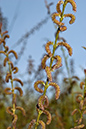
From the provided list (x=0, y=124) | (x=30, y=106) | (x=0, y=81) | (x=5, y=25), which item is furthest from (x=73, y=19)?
(x=0, y=124)

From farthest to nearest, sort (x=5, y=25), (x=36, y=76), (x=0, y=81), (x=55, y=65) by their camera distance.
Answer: (x=36, y=76) → (x=5, y=25) → (x=0, y=81) → (x=55, y=65)

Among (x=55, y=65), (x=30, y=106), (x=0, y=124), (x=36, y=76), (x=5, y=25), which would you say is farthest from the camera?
(x=0, y=124)

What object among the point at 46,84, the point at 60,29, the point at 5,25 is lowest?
the point at 46,84

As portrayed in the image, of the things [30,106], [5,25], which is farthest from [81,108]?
[30,106]

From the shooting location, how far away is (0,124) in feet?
11.8

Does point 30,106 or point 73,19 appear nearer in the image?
point 73,19

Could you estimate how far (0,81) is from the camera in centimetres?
226

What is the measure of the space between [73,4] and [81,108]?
38 centimetres

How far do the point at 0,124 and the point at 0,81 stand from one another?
1.50 metres

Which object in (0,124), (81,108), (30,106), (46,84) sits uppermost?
(46,84)

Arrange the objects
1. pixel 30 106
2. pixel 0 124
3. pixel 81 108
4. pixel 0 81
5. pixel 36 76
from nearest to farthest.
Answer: pixel 81 108
pixel 0 81
pixel 36 76
pixel 30 106
pixel 0 124

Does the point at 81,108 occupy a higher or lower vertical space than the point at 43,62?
lower

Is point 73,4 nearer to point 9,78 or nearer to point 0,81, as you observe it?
point 9,78

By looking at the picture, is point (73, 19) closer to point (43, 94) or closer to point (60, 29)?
point (60, 29)
